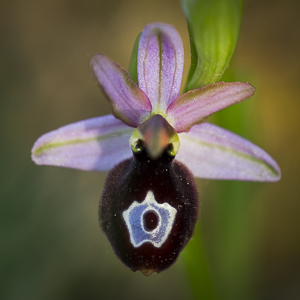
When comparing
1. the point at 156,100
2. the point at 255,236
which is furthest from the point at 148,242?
the point at 255,236

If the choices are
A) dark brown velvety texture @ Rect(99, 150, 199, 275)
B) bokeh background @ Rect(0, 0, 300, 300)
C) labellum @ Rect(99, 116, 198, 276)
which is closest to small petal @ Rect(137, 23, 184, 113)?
labellum @ Rect(99, 116, 198, 276)

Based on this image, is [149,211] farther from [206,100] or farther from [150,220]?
[206,100]

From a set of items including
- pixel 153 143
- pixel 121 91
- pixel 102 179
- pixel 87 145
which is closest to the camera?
pixel 153 143

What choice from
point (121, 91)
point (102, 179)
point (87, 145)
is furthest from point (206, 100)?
point (102, 179)

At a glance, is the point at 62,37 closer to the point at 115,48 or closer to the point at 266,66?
the point at 115,48

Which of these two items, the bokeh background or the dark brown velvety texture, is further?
the bokeh background

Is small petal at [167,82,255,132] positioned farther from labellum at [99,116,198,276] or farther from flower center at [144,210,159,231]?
flower center at [144,210,159,231]
